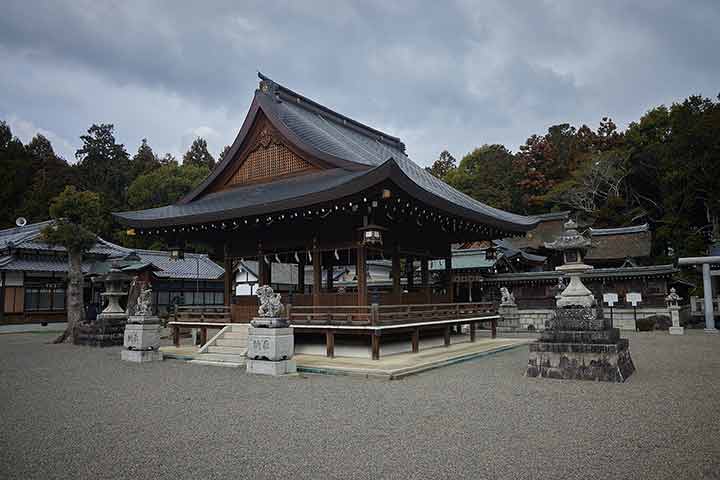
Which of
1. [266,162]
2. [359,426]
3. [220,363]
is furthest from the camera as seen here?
[266,162]

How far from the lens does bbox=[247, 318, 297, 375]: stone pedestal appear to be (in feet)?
37.9

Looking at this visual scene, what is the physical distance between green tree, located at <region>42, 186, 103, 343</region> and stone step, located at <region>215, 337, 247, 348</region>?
926 cm

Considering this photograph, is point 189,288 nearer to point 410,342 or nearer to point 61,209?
point 61,209

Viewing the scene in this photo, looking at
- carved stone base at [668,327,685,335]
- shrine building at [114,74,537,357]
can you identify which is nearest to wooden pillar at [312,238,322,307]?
shrine building at [114,74,537,357]

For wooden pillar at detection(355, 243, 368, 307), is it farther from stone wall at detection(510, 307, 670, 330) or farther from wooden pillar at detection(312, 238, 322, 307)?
stone wall at detection(510, 307, 670, 330)

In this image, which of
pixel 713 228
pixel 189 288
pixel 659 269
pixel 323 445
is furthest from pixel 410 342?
pixel 713 228

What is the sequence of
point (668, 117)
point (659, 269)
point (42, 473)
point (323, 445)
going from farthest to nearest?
1. point (668, 117)
2. point (659, 269)
3. point (323, 445)
4. point (42, 473)

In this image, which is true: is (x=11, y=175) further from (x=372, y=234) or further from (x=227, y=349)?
(x=372, y=234)

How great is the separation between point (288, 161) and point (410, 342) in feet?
23.3

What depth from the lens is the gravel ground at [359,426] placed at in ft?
17.0

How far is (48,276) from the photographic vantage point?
1209 inches

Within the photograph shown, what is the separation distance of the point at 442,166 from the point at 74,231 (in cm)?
5226

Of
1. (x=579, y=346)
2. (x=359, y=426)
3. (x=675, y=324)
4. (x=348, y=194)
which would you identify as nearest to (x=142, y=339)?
(x=348, y=194)

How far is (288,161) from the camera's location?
54.7 ft
